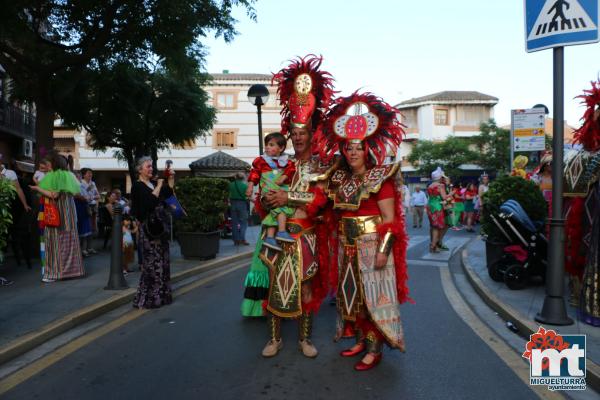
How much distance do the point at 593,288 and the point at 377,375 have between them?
261 centimetres

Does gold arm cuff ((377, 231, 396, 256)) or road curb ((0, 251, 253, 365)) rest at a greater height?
gold arm cuff ((377, 231, 396, 256))

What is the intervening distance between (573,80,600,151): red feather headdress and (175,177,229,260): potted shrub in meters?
6.45

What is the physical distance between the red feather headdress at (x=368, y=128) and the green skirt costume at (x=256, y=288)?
1.68 meters

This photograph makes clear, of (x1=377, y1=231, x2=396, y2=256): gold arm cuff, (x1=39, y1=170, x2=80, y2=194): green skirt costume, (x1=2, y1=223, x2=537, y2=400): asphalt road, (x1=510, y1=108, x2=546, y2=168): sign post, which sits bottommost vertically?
(x1=2, y1=223, x2=537, y2=400): asphalt road

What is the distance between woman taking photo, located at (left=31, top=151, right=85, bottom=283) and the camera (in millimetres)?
7230

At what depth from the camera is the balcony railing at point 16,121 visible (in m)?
19.5

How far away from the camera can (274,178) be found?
4.21 meters

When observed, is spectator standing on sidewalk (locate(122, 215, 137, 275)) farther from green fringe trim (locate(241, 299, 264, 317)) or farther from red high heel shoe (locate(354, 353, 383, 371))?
red high heel shoe (locate(354, 353, 383, 371))

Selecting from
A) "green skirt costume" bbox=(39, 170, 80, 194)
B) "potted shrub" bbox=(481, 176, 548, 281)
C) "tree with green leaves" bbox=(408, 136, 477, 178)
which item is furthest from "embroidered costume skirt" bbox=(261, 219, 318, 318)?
"tree with green leaves" bbox=(408, 136, 477, 178)

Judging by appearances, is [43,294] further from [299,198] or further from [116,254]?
[299,198]

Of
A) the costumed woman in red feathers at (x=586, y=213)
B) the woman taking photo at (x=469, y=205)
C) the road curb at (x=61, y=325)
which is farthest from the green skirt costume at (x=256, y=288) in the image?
the woman taking photo at (x=469, y=205)

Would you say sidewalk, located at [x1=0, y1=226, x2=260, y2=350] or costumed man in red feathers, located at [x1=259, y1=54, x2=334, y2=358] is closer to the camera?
costumed man in red feathers, located at [x1=259, y1=54, x2=334, y2=358]

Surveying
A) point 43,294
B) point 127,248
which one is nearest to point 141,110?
point 127,248

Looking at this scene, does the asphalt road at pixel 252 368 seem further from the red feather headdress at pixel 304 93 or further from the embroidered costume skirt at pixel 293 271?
the red feather headdress at pixel 304 93
